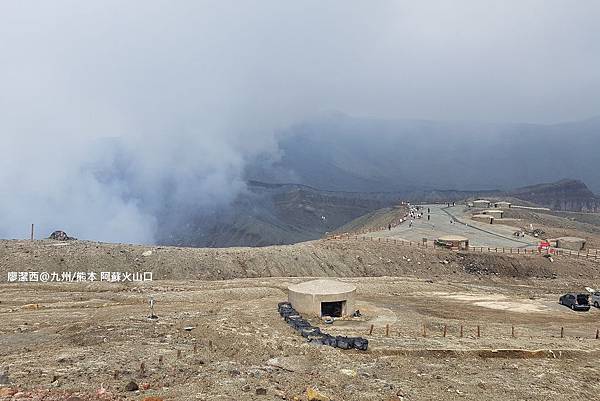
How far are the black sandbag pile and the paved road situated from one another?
138 ft

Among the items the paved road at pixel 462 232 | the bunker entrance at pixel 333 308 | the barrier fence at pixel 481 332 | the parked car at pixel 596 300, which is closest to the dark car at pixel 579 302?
the parked car at pixel 596 300

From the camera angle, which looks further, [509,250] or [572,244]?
[572,244]

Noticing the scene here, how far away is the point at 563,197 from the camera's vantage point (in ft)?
580

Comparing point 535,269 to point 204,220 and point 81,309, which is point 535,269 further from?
point 204,220

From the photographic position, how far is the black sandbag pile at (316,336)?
2378 cm

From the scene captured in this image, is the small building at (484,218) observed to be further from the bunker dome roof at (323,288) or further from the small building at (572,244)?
the bunker dome roof at (323,288)

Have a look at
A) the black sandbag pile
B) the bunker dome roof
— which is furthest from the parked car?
the black sandbag pile

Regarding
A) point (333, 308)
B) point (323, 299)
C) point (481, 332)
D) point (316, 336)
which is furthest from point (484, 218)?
point (316, 336)

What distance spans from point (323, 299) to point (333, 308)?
1.78m

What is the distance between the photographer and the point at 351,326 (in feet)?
97.2

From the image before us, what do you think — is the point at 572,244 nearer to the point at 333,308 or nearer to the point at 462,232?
the point at 462,232

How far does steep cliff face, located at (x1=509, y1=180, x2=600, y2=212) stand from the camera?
17438 centimetres

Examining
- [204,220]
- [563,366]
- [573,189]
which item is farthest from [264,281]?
[573,189]

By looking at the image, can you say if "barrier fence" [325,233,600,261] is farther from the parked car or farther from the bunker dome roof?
the bunker dome roof
